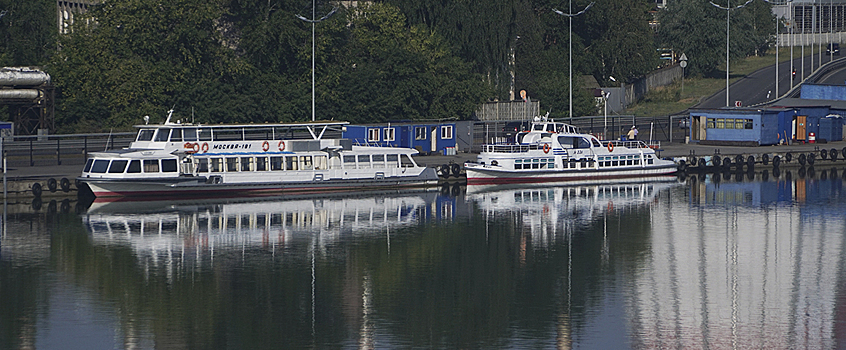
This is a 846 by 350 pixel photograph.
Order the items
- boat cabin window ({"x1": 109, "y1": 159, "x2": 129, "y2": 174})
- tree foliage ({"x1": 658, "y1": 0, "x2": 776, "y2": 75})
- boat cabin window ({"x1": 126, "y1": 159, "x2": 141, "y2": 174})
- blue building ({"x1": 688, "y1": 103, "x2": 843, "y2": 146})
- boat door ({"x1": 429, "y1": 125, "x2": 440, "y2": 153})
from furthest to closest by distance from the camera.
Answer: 1. tree foliage ({"x1": 658, "y1": 0, "x2": 776, "y2": 75})
2. blue building ({"x1": 688, "y1": 103, "x2": 843, "y2": 146})
3. boat door ({"x1": 429, "y1": 125, "x2": 440, "y2": 153})
4. boat cabin window ({"x1": 126, "y1": 159, "x2": 141, "y2": 174})
5. boat cabin window ({"x1": 109, "y1": 159, "x2": 129, "y2": 174})

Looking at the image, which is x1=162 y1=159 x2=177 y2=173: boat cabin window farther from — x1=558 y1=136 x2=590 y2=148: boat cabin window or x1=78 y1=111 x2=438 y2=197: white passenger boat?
x1=558 y1=136 x2=590 y2=148: boat cabin window

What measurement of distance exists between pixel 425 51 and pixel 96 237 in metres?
55.5

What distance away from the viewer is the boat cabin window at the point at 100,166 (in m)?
63.0

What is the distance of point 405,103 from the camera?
336 feet

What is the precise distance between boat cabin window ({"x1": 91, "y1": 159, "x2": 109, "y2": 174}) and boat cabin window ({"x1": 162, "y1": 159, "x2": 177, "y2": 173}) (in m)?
3.11

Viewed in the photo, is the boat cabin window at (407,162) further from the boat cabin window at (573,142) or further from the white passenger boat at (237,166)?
the boat cabin window at (573,142)

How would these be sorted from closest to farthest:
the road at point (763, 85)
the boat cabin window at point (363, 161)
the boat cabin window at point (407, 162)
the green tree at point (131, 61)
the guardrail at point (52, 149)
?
1. the boat cabin window at point (363, 161)
2. the boat cabin window at point (407, 162)
3. the guardrail at point (52, 149)
4. the green tree at point (131, 61)
5. the road at point (763, 85)

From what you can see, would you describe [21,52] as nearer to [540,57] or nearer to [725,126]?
[540,57]

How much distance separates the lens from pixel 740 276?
4400 cm

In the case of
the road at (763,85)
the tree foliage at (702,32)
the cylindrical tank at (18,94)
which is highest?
the tree foliage at (702,32)

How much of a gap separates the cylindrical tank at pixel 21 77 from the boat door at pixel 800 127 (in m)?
60.9

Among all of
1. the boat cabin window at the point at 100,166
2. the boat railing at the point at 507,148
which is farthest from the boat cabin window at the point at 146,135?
the boat railing at the point at 507,148

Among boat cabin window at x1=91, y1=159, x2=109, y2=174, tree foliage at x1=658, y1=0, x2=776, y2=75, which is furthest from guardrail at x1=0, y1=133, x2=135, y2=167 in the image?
tree foliage at x1=658, y1=0, x2=776, y2=75

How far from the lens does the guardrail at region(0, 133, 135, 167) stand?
2889 inches
